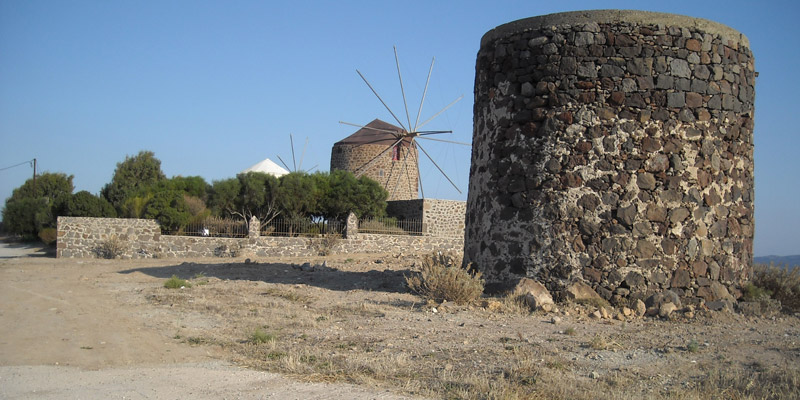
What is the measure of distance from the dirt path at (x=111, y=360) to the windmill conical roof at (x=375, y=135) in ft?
77.8

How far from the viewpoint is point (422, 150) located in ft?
110

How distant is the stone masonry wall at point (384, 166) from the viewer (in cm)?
3158

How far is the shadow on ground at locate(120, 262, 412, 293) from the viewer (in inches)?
382

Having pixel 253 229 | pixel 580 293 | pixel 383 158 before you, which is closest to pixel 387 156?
pixel 383 158

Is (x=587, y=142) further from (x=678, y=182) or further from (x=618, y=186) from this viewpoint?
(x=678, y=182)

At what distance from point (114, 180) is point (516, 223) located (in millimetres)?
31453

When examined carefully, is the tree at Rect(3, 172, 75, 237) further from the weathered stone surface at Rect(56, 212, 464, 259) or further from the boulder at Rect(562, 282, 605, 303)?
the boulder at Rect(562, 282, 605, 303)

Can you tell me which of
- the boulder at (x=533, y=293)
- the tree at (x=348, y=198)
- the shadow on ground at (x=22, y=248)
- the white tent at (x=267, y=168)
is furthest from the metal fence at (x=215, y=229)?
the boulder at (x=533, y=293)

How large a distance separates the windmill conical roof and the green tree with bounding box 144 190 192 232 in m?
12.2

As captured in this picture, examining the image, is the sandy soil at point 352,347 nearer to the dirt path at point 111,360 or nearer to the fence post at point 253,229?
the dirt path at point 111,360

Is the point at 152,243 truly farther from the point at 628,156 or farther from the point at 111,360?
the point at 628,156

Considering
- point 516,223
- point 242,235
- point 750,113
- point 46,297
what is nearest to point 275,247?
point 242,235

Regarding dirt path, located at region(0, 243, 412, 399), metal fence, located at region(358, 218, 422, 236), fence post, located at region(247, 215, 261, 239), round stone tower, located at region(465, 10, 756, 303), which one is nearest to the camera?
dirt path, located at region(0, 243, 412, 399)

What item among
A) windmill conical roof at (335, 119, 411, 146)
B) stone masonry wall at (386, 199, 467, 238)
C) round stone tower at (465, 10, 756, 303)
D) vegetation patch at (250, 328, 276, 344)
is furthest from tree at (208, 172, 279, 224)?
vegetation patch at (250, 328, 276, 344)
